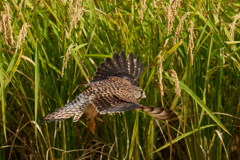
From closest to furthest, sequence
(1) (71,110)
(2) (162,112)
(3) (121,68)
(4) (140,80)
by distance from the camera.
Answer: (2) (162,112)
(1) (71,110)
(4) (140,80)
(3) (121,68)

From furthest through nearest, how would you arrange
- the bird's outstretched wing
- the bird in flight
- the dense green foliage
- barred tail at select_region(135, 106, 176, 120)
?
the bird's outstretched wing
the dense green foliage
the bird in flight
barred tail at select_region(135, 106, 176, 120)

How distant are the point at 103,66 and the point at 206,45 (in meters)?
0.74

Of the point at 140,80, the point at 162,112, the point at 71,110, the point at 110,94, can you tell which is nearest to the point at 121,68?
the point at 140,80

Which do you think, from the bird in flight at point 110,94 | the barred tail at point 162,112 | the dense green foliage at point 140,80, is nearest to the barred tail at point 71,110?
the bird in flight at point 110,94

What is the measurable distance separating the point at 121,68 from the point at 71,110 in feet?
2.31

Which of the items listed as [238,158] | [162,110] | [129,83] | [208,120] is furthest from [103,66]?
[238,158]

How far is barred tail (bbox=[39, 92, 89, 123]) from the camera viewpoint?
1.68m

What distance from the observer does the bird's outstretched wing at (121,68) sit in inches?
84.1

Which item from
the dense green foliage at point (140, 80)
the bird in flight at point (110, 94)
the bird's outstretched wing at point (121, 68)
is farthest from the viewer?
the bird's outstretched wing at point (121, 68)

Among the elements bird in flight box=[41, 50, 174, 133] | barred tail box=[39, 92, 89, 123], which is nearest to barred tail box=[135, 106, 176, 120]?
bird in flight box=[41, 50, 174, 133]

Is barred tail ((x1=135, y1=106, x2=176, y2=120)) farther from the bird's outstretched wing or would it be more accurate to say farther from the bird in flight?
the bird's outstretched wing

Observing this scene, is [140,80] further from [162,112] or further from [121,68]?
[162,112]

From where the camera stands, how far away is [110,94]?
1.90m

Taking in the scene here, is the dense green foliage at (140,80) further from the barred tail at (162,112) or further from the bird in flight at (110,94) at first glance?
the barred tail at (162,112)
